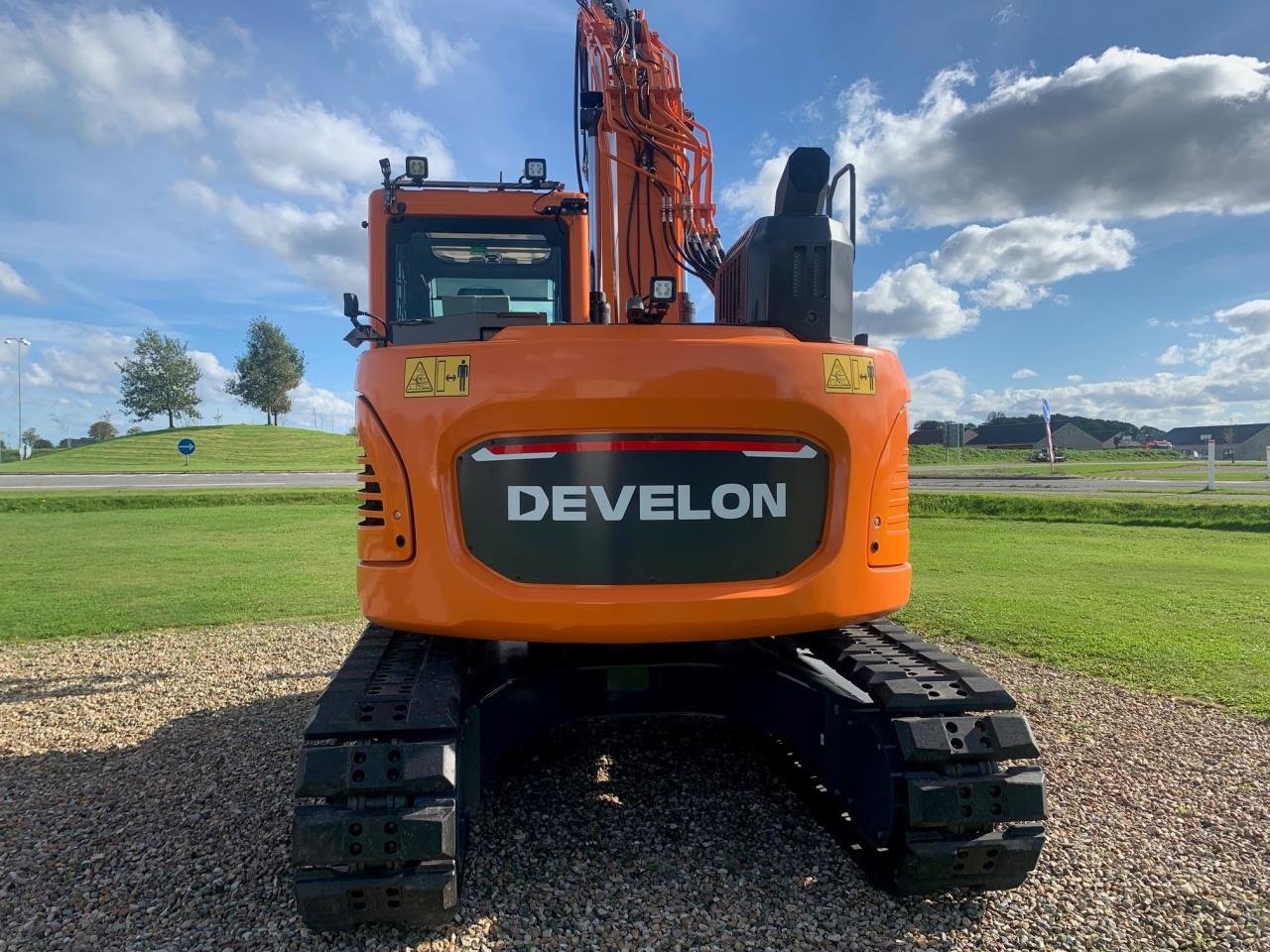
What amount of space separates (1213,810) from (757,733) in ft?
6.76

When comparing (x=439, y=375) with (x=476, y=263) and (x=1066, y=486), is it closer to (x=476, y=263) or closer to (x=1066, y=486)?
(x=476, y=263)

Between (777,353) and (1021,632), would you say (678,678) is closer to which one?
(777,353)

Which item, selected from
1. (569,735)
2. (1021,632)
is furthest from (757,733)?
(1021,632)

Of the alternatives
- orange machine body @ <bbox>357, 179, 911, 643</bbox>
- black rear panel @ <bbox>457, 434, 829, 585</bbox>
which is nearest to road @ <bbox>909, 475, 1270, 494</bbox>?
orange machine body @ <bbox>357, 179, 911, 643</bbox>

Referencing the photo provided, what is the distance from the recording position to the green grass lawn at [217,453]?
3853 cm

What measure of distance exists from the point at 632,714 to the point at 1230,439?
96.5m

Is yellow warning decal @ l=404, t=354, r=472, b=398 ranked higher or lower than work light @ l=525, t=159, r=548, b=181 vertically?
lower

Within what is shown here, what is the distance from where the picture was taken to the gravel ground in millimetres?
2707

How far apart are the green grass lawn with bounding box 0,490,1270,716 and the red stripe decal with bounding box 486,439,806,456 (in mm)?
4221

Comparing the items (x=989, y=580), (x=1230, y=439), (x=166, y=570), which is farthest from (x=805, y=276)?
(x=1230, y=439)

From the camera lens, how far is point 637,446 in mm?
2697

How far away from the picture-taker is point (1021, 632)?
6.80 metres

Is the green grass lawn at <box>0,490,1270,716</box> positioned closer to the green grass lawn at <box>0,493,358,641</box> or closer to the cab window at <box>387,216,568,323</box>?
the green grass lawn at <box>0,493,358,641</box>

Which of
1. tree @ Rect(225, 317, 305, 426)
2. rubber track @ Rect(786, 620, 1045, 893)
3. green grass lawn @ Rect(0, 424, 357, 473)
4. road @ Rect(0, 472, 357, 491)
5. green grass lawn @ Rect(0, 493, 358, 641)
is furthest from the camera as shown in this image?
tree @ Rect(225, 317, 305, 426)
